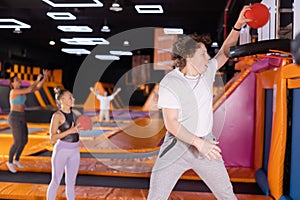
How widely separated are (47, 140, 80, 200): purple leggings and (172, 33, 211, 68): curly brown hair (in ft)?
4.54

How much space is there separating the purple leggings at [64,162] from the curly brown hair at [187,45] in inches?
54.5

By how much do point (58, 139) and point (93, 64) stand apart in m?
17.3

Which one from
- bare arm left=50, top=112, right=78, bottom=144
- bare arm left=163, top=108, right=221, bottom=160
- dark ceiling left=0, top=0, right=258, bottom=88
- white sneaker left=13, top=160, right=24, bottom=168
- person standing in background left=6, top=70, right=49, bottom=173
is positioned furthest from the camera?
dark ceiling left=0, top=0, right=258, bottom=88

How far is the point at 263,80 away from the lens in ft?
15.8

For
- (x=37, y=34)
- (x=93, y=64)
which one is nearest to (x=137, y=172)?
(x=37, y=34)

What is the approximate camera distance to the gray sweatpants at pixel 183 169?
2086 mm

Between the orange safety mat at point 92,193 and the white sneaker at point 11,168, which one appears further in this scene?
the white sneaker at point 11,168

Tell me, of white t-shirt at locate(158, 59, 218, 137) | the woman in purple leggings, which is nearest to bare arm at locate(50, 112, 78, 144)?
the woman in purple leggings

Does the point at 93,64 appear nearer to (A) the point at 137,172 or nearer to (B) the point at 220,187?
(A) the point at 137,172

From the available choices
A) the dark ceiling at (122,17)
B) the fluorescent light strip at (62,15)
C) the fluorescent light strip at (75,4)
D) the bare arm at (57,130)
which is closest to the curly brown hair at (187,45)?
the bare arm at (57,130)

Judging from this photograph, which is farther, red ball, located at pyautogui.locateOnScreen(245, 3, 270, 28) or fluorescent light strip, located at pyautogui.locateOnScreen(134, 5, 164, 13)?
fluorescent light strip, located at pyautogui.locateOnScreen(134, 5, 164, 13)

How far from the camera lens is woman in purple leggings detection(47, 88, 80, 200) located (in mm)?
3023

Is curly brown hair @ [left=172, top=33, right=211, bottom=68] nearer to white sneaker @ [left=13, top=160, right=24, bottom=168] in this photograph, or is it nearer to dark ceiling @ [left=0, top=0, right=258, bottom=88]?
dark ceiling @ [left=0, top=0, right=258, bottom=88]

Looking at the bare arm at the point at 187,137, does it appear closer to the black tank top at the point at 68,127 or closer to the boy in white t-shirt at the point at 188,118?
the boy in white t-shirt at the point at 188,118
